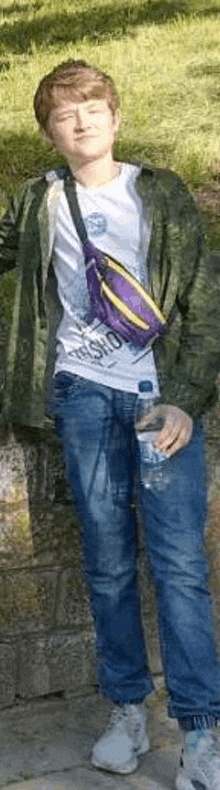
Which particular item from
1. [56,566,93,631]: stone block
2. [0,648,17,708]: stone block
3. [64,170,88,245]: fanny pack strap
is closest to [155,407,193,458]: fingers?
[64,170,88,245]: fanny pack strap

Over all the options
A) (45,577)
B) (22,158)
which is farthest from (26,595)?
(22,158)

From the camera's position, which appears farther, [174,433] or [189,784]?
[189,784]

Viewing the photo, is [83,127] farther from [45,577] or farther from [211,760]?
[211,760]

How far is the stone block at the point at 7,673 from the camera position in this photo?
572cm

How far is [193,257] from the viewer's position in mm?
4957

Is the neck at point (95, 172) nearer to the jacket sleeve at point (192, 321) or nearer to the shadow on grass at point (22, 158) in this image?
the jacket sleeve at point (192, 321)

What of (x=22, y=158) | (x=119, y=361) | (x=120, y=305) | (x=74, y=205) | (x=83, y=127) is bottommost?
(x=119, y=361)

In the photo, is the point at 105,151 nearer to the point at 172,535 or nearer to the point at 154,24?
the point at 172,535

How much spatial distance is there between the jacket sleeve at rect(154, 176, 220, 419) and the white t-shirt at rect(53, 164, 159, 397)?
7 cm

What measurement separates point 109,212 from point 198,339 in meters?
0.40

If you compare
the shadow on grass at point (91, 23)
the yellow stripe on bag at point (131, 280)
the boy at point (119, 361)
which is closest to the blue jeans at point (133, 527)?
the boy at point (119, 361)

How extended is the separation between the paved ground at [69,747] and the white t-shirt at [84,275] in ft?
3.72

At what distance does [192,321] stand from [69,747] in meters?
1.37

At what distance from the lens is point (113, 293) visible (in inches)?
194
